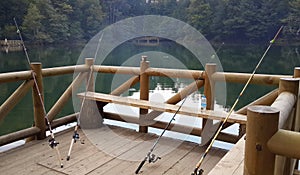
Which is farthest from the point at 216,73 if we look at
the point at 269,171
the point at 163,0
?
the point at 163,0

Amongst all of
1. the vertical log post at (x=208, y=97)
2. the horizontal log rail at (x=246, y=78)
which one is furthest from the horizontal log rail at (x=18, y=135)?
the horizontal log rail at (x=246, y=78)

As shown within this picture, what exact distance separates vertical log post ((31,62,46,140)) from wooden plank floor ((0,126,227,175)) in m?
0.15

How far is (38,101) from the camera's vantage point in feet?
10.4

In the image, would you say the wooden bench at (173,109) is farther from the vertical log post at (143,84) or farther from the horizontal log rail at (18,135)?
the horizontal log rail at (18,135)

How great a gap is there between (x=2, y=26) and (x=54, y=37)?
4.32 meters

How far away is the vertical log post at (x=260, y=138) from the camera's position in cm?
94

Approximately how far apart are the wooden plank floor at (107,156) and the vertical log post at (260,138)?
1.61 metres

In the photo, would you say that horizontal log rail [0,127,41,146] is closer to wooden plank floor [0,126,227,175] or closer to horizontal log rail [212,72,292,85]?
wooden plank floor [0,126,227,175]

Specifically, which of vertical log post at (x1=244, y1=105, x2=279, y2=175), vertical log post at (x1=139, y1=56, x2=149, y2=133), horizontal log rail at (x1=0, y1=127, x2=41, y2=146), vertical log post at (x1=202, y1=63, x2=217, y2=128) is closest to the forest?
vertical log post at (x1=139, y1=56, x2=149, y2=133)

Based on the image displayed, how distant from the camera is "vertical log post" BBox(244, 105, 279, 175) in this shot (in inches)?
36.9

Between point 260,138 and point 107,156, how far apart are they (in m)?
2.10

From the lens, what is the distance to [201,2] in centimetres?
2581

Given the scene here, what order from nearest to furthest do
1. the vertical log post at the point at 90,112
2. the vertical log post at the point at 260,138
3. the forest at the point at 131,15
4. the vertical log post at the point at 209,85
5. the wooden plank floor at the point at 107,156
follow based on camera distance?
the vertical log post at the point at 260,138 < the wooden plank floor at the point at 107,156 < the vertical log post at the point at 209,85 < the vertical log post at the point at 90,112 < the forest at the point at 131,15

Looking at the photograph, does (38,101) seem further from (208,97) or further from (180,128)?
(208,97)
